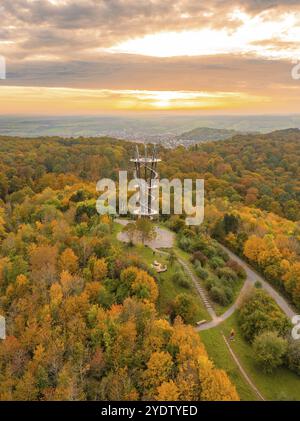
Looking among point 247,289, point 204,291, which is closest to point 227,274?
point 247,289

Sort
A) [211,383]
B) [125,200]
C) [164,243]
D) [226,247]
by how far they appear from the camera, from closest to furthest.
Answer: [211,383] → [164,243] → [226,247] → [125,200]

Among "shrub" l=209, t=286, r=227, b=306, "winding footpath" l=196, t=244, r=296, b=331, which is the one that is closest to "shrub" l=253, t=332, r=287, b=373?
"winding footpath" l=196, t=244, r=296, b=331

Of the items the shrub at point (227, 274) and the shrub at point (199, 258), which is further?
the shrub at point (199, 258)

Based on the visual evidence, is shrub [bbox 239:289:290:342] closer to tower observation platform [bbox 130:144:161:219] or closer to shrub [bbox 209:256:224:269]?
shrub [bbox 209:256:224:269]

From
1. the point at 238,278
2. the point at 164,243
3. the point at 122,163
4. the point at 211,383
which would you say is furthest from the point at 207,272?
the point at 122,163

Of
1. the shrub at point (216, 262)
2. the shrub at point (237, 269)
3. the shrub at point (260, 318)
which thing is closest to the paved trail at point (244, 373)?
the shrub at point (260, 318)

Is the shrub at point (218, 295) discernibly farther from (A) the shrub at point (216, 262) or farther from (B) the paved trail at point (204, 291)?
(A) the shrub at point (216, 262)
